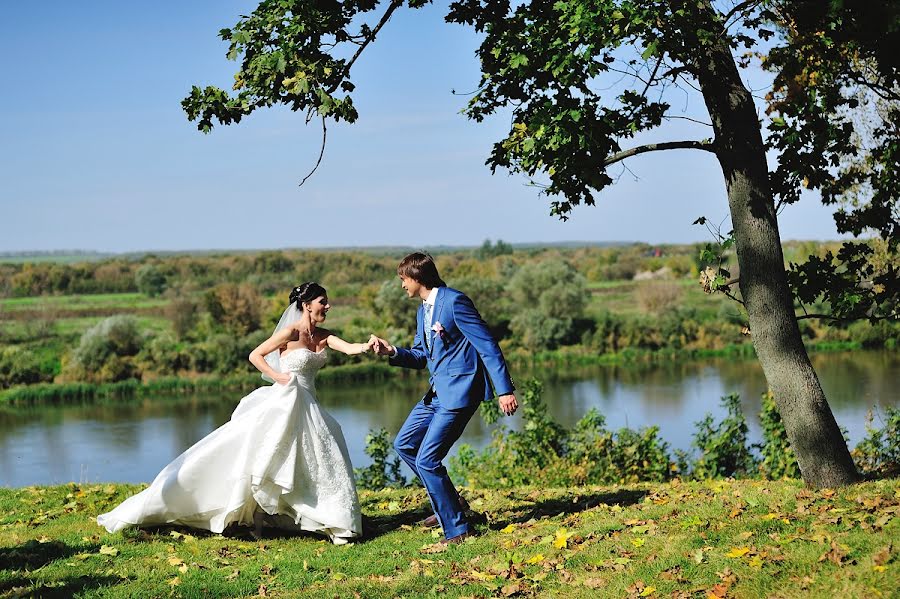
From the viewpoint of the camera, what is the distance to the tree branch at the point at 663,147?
8.05 meters

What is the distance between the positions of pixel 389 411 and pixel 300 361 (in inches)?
870

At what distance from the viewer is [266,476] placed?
24.0 ft

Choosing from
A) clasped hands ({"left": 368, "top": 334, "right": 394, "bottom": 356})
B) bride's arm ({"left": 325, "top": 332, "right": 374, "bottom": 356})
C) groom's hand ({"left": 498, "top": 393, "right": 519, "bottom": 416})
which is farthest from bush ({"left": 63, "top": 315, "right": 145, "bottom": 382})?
groom's hand ({"left": 498, "top": 393, "right": 519, "bottom": 416})

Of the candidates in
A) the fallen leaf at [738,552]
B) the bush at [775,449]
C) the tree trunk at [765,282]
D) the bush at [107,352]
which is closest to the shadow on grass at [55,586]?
the fallen leaf at [738,552]

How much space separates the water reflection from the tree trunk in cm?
1162

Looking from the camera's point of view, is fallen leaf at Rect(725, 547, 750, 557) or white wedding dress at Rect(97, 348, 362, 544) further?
white wedding dress at Rect(97, 348, 362, 544)

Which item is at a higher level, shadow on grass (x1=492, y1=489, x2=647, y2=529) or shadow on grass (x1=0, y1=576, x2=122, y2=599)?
shadow on grass (x1=0, y1=576, x2=122, y2=599)

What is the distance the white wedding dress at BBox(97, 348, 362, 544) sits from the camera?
7.34 meters

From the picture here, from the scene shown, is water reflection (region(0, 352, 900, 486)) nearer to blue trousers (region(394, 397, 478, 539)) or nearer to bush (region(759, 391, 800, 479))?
bush (region(759, 391, 800, 479))

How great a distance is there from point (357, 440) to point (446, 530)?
648 inches

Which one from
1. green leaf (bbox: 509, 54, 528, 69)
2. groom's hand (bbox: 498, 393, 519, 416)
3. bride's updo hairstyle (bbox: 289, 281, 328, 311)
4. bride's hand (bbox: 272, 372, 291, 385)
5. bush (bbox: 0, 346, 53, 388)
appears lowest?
bush (bbox: 0, 346, 53, 388)

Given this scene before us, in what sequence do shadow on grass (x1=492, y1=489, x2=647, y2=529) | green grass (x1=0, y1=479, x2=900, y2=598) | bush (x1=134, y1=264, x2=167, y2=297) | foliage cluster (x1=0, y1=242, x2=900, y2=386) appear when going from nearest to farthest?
green grass (x1=0, y1=479, x2=900, y2=598), shadow on grass (x1=492, y1=489, x2=647, y2=529), foliage cluster (x1=0, y1=242, x2=900, y2=386), bush (x1=134, y1=264, x2=167, y2=297)

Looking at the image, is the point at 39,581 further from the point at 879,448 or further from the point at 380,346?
the point at 879,448

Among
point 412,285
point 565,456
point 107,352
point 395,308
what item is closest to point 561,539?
point 412,285
